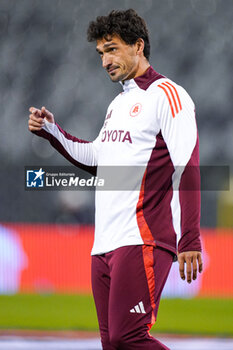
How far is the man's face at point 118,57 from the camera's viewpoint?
11.0 ft

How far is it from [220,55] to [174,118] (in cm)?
2130

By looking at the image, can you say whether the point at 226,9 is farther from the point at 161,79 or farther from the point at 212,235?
the point at 161,79

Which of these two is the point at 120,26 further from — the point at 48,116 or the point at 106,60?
the point at 48,116

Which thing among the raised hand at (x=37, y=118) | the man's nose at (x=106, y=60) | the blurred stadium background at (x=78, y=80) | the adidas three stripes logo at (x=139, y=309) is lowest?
the adidas three stripes logo at (x=139, y=309)

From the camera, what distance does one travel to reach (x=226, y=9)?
26.0 metres

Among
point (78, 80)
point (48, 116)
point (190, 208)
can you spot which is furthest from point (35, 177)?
point (78, 80)

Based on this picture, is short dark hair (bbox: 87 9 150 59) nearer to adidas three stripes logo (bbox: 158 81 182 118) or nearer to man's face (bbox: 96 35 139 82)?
man's face (bbox: 96 35 139 82)

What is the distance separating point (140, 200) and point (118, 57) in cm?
77

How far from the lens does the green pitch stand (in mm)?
7742

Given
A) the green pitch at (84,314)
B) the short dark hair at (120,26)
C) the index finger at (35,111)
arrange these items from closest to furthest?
the short dark hair at (120,26)
the index finger at (35,111)
the green pitch at (84,314)

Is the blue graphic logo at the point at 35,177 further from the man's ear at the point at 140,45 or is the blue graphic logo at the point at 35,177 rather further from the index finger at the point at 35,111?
the man's ear at the point at 140,45

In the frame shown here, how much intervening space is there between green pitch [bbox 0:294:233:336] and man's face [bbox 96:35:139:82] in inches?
178

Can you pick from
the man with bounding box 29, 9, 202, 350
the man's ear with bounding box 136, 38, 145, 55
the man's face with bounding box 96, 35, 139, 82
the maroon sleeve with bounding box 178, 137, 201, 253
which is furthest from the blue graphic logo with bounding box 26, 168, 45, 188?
the maroon sleeve with bounding box 178, 137, 201, 253

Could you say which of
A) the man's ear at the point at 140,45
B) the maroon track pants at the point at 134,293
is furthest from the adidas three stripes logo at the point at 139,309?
the man's ear at the point at 140,45
